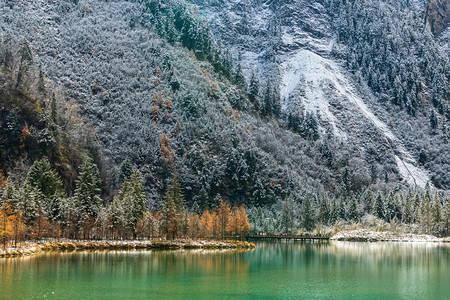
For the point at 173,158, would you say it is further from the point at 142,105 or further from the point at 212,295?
the point at 212,295

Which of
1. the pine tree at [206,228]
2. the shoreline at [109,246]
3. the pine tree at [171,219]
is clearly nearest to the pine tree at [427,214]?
the shoreline at [109,246]

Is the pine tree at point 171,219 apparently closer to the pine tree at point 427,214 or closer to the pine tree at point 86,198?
the pine tree at point 86,198

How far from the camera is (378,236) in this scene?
171 meters

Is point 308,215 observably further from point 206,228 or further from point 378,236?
point 206,228

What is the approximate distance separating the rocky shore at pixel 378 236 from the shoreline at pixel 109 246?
190 ft

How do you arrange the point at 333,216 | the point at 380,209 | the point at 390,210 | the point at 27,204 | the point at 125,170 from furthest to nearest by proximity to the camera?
the point at 380,209
the point at 390,210
the point at 333,216
the point at 125,170
the point at 27,204

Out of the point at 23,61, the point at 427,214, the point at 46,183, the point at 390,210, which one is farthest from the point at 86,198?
the point at 390,210

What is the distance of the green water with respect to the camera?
53406 millimetres

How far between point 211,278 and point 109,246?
43.0m

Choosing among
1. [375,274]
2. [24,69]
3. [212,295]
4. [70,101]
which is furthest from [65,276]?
[70,101]

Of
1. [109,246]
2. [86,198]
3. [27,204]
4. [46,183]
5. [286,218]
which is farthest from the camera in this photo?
[286,218]

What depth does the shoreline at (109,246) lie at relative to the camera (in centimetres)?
8416

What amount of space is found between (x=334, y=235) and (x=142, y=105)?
8066cm

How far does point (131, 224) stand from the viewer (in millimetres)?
113625
